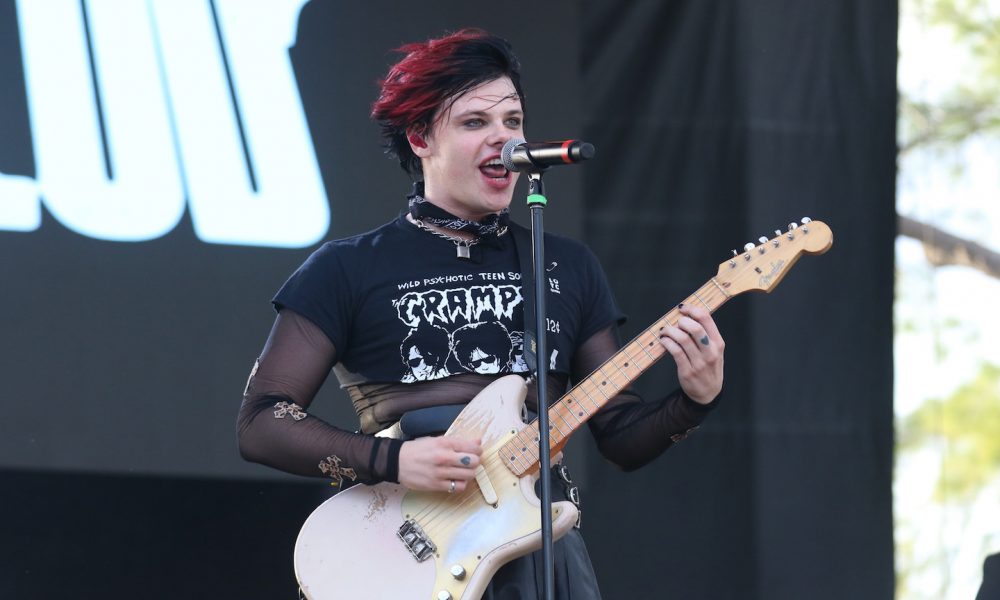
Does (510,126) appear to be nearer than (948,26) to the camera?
Yes

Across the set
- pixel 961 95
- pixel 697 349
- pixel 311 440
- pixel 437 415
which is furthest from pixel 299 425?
pixel 961 95

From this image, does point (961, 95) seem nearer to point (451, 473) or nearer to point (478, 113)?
point (478, 113)

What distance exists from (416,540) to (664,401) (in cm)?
56

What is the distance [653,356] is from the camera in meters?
2.58

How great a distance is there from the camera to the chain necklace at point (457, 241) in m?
2.70

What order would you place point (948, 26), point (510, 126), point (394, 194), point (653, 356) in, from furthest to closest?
point (948, 26) → point (394, 194) → point (510, 126) → point (653, 356)

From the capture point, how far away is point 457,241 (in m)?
2.73

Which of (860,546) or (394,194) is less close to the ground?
(394,194)

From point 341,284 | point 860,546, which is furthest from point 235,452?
point 860,546

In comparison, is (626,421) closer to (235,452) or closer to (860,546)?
(235,452)

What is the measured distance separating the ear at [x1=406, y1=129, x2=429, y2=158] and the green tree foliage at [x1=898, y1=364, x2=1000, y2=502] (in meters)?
1.99

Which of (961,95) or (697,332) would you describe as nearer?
(697,332)

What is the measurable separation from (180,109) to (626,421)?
1704mm

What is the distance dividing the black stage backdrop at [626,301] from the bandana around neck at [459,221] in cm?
102
